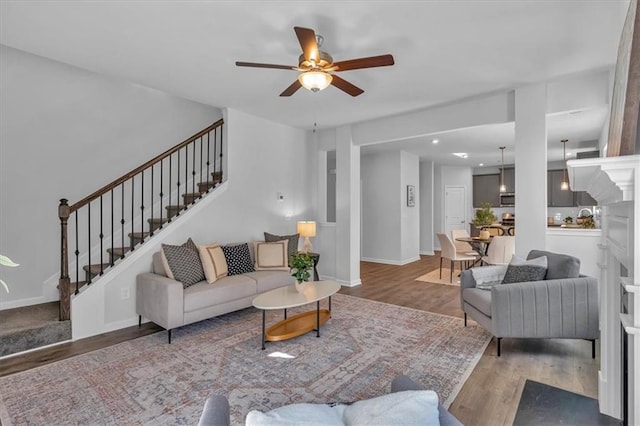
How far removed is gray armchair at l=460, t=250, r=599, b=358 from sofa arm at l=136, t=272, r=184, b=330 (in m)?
3.01

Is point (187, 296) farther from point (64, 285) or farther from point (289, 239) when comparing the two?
point (289, 239)

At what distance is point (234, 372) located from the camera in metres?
2.65

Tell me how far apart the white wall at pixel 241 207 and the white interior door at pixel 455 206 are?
17.4ft

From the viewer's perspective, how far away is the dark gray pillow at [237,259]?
425 cm

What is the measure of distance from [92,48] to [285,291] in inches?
118

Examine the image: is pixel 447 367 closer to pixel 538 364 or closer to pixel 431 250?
pixel 538 364

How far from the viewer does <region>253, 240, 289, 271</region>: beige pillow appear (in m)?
4.59

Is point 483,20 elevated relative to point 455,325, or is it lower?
elevated

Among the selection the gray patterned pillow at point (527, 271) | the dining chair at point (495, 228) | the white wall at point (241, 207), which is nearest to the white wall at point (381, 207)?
the dining chair at point (495, 228)

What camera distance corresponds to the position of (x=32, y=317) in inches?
133

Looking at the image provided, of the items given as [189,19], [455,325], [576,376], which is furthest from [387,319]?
[189,19]

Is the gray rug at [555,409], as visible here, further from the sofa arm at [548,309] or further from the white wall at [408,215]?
the white wall at [408,215]

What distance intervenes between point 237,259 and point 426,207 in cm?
662

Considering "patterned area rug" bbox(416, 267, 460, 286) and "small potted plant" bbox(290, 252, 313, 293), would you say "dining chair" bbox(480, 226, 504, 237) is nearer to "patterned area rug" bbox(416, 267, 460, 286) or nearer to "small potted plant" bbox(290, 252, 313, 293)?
"patterned area rug" bbox(416, 267, 460, 286)
